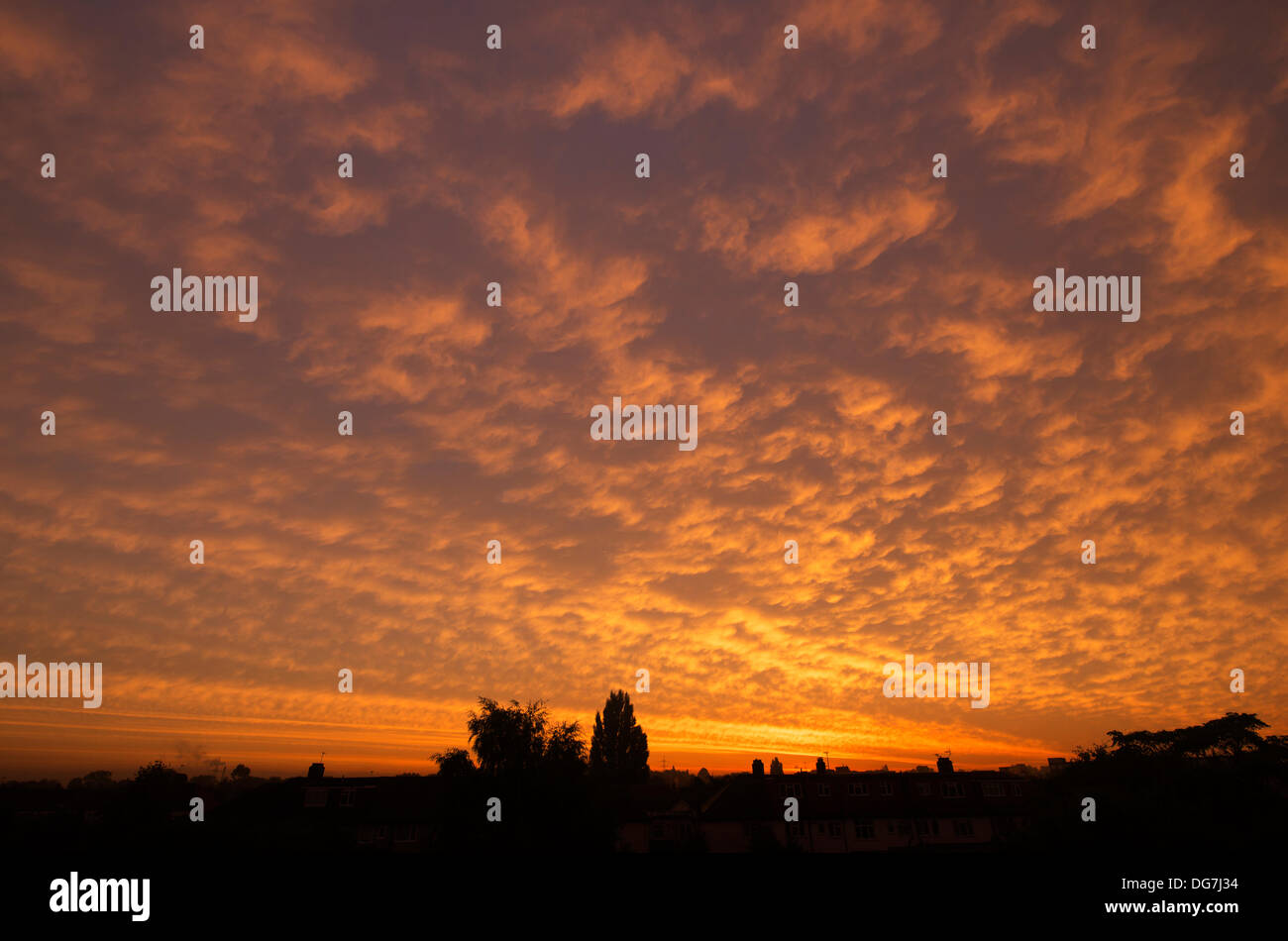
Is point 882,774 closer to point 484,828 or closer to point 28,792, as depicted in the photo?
point 484,828

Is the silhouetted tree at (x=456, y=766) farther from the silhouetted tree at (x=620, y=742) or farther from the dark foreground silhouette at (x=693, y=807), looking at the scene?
the silhouetted tree at (x=620, y=742)

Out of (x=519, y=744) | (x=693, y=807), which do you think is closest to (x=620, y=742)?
(x=693, y=807)

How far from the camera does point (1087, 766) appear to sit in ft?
230

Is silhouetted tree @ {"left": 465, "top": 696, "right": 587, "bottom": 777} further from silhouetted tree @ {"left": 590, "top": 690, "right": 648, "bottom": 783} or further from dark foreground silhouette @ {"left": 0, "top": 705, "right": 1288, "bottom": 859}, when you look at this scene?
silhouetted tree @ {"left": 590, "top": 690, "right": 648, "bottom": 783}

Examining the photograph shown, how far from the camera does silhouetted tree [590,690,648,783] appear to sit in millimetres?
107375

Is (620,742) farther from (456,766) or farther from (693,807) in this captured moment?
(456,766)

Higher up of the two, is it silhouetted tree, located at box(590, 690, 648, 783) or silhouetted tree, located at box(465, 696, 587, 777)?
silhouetted tree, located at box(465, 696, 587, 777)

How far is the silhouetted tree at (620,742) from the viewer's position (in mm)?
107375

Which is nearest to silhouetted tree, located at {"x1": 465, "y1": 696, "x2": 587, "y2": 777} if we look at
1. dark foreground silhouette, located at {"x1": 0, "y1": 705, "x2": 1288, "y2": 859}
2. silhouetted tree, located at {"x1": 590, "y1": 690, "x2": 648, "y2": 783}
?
dark foreground silhouette, located at {"x1": 0, "y1": 705, "x2": 1288, "y2": 859}

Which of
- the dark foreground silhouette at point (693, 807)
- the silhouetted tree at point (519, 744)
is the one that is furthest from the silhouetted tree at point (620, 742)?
the silhouetted tree at point (519, 744)
